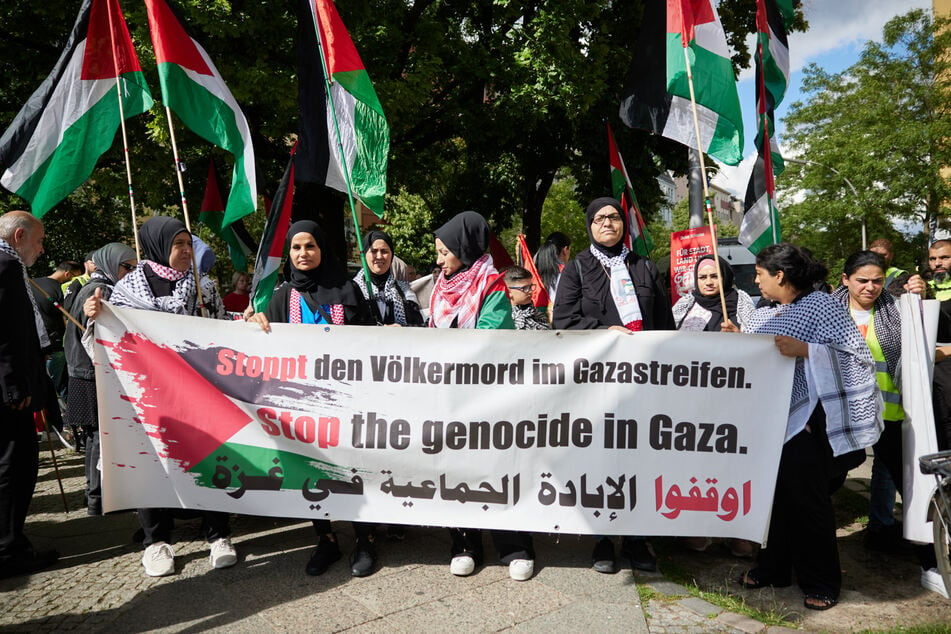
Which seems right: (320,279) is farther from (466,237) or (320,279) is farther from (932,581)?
(932,581)

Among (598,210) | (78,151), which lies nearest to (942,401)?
(598,210)

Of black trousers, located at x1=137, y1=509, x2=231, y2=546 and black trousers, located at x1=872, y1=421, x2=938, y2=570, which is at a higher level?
black trousers, located at x1=872, y1=421, x2=938, y2=570

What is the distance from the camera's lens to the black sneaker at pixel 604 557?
374 cm

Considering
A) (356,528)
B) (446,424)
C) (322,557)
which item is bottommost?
(322,557)

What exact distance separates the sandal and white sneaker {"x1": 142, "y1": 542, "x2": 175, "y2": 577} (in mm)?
3359

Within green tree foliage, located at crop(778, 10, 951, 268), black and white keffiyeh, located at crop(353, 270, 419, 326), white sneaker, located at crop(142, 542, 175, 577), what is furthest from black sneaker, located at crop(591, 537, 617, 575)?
green tree foliage, located at crop(778, 10, 951, 268)

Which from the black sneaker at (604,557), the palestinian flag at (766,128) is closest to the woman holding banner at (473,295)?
the black sneaker at (604,557)

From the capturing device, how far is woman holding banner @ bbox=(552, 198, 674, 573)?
13.0ft

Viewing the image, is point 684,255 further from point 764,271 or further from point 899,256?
point 899,256

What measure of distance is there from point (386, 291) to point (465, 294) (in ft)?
3.97

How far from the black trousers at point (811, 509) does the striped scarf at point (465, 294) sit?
1.78 meters

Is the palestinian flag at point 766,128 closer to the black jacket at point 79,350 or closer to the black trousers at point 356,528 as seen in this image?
the black trousers at point 356,528

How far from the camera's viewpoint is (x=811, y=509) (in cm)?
339

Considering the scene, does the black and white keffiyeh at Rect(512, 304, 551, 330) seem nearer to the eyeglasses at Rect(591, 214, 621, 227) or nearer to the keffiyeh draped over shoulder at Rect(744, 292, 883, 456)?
the eyeglasses at Rect(591, 214, 621, 227)
